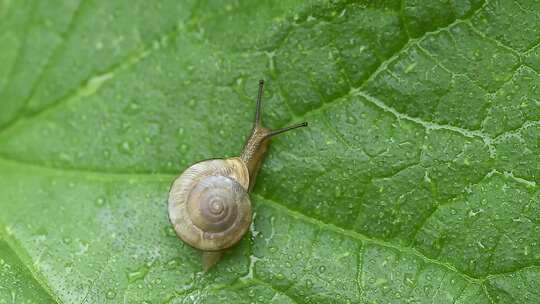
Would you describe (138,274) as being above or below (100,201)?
A: below

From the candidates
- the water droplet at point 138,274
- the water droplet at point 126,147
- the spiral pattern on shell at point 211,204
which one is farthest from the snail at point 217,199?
the water droplet at point 126,147

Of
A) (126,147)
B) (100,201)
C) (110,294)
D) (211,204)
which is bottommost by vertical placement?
(110,294)

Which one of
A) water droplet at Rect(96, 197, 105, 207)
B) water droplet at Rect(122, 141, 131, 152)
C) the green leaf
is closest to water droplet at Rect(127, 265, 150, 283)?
the green leaf

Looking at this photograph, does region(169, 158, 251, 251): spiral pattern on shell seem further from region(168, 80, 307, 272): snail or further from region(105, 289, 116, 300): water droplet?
region(105, 289, 116, 300): water droplet

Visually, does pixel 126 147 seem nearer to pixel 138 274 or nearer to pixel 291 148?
pixel 138 274

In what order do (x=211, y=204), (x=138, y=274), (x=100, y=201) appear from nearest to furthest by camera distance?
(x=211, y=204)
(x=138, y=274)
(x=100, y=201)

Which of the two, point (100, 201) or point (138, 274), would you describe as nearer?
point (138, 274)

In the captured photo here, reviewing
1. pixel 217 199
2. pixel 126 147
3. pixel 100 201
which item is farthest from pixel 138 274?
pixel 126 147

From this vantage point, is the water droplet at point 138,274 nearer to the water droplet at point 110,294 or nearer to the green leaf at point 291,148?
the green leaf at point 291,148

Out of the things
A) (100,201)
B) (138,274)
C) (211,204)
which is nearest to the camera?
(211,204)
